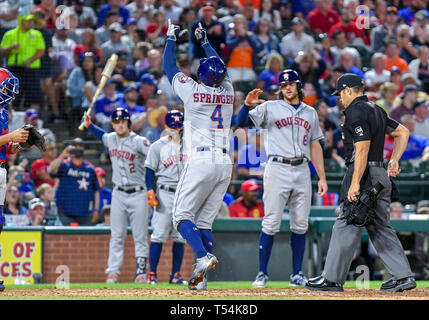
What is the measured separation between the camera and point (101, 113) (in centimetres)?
1327

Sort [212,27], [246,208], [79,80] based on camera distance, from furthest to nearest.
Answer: [212,27] → [79,80] → [246,208]

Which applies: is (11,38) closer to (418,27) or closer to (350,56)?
(350,56)

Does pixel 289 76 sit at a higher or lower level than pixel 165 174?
higher

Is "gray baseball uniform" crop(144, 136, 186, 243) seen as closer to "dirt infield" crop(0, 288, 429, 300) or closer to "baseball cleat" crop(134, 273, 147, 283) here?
"baseball cleat" crop(134, 273, 147, 283)

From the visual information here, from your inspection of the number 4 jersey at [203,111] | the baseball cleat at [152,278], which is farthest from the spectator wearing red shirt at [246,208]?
the number 4 jersey at [203,111]

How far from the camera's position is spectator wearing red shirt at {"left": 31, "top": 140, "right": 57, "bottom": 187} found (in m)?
12.2

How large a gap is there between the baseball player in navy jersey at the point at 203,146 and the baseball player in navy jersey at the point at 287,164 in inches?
30.6

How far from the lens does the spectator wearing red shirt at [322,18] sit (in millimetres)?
16688

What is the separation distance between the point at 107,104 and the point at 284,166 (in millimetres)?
5470

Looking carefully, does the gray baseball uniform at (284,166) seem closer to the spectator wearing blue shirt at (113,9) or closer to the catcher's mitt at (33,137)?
the catcher's mitt at (33,137)

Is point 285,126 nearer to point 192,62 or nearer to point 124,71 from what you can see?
point 192,62

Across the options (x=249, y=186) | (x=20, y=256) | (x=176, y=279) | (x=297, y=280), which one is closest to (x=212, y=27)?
(x=249, y=186)

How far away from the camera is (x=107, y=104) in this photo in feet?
43.9
